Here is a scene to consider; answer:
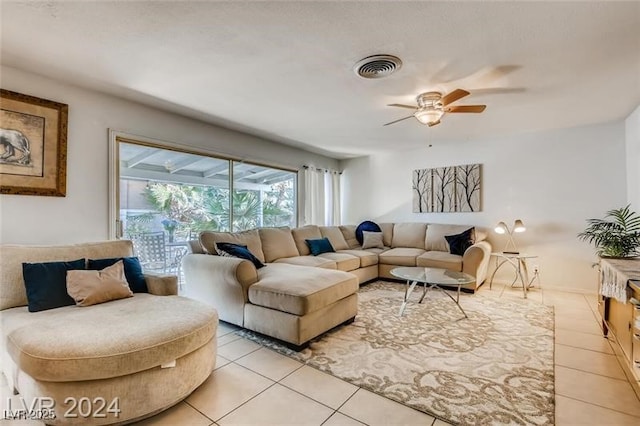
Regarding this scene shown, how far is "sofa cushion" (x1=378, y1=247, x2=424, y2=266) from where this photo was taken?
4.55m

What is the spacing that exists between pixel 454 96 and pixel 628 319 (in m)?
2.04

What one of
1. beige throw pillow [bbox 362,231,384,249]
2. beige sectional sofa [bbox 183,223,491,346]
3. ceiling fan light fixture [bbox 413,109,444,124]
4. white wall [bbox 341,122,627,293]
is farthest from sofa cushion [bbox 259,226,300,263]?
white wall [bbox 341,122,627,293]

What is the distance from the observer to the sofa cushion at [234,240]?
3.35m

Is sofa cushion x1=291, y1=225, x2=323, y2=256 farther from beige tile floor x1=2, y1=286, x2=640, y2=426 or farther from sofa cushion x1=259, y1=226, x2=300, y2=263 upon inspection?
beige tile floor x1=2, y1=286, x2=640, y2=426

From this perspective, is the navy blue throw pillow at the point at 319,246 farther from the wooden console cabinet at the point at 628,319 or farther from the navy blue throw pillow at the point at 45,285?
the wooden console cabinet at the point at 628,319

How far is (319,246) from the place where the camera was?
15.2ft

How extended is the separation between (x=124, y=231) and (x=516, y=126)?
16.9ft

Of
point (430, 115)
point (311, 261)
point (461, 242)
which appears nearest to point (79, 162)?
point (311, 261)

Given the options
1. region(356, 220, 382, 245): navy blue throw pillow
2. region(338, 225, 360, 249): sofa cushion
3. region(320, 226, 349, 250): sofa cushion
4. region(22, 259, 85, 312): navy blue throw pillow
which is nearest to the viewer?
region(22, 259, 85, 312): navy blue throw pillow

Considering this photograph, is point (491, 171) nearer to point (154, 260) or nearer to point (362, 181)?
point (362, 181)

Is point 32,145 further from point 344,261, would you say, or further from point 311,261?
point 344,261

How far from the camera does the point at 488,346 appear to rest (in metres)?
2.48

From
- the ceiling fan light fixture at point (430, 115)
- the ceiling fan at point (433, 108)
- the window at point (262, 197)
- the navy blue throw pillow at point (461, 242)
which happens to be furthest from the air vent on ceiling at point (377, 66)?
the navy blue throw pillow at point (461, 242)

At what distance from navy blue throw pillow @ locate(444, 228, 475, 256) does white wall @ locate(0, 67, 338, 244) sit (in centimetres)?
417
